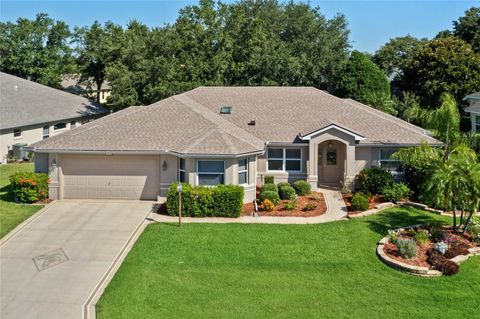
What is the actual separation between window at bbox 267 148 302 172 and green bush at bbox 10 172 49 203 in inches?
437

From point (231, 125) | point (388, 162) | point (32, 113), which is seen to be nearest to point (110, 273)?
point (231, 125)

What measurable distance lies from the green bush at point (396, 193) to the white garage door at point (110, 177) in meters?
10.6

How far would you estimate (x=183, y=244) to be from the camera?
634 inches

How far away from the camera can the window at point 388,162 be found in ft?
77.3

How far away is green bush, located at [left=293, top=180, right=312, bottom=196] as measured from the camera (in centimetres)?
2241

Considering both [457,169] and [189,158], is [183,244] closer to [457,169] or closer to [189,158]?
[189,158]

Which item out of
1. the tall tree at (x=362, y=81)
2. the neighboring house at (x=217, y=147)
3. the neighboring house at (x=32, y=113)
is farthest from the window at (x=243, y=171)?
the tall tree at (x=362, y=81)

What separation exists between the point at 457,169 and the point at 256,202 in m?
8.67

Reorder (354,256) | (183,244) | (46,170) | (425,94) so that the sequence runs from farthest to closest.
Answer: (425,94)
(46,170)
(183,244)
(354,256)

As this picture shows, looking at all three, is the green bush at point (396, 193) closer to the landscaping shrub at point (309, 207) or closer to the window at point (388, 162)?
the window at point (388, 162)

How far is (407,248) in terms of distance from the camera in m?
14.8

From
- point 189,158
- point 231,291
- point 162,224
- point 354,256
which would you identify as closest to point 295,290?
point 231,291

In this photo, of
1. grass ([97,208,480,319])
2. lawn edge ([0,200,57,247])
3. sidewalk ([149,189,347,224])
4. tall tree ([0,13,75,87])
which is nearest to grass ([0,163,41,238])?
lawn edge ([0,200,57,247])

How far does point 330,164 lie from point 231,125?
5714 mm
